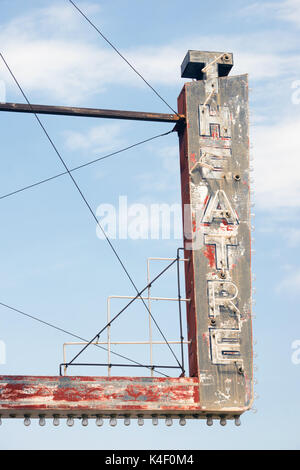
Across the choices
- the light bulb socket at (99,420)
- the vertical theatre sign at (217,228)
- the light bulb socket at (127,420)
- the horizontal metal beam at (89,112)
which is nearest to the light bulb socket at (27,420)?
the light bulb socket at (99,420)

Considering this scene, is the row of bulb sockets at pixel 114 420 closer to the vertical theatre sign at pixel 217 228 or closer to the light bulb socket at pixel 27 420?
the light bulb socket at pixel 27 420

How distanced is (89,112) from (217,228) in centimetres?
422

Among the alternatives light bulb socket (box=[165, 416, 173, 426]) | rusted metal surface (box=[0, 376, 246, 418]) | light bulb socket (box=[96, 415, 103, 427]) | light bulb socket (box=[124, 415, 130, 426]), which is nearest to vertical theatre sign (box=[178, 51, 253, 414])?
rusted metal surface (box=[0, 376, 246, 418])

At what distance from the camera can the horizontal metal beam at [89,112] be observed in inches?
1029

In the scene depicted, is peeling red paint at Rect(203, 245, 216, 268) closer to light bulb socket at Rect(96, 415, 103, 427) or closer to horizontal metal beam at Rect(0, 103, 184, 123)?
horizontal metal beam at Rect(0, 103, 184, 123)

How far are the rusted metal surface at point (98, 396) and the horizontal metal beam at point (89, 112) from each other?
6.50 m

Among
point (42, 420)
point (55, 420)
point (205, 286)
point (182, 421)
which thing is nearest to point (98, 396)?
point (55, 420)

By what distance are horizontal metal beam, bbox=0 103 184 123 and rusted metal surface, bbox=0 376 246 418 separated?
256 inches

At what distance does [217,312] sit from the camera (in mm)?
25422

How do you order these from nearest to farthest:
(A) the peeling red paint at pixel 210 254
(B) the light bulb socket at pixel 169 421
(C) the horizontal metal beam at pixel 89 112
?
(B) the light bulb socket at pixel 169 421, (A) the peeling red paint at pixel 210 254, (C) the horizontal metal beam at pixel 89 112
